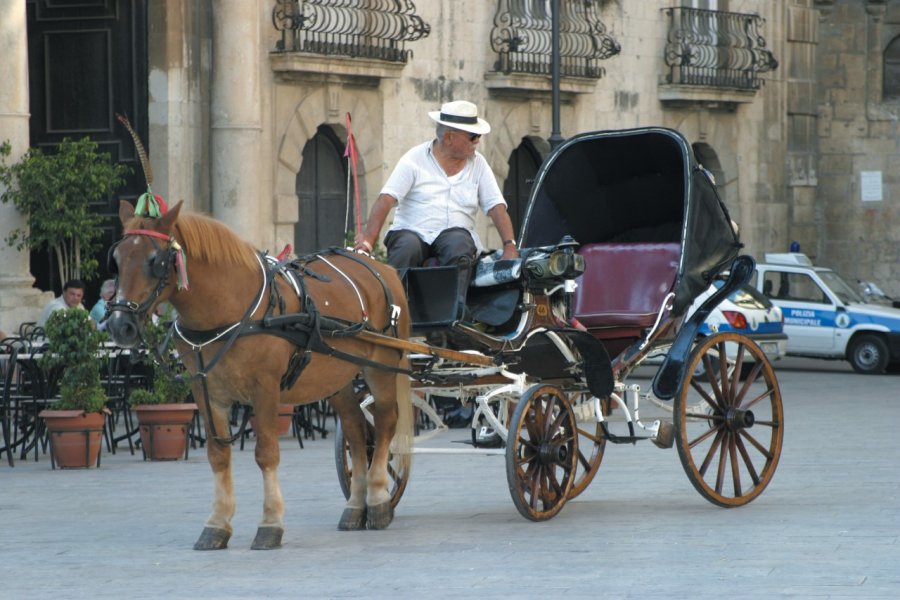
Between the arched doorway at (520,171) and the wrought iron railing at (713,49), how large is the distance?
2941 mm

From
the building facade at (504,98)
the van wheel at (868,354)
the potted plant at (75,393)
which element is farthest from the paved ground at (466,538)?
the van wheel at (868,354)

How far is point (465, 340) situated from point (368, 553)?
1.61 meters

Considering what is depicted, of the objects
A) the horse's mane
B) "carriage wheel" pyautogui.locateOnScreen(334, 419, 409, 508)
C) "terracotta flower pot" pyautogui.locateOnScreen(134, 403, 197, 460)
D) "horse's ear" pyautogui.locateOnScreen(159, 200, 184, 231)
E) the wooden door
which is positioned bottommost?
"terracotta flower pot" pyautogui.locateOnScreen(134, 403, 197, 460)

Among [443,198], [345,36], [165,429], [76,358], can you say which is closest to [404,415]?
[443,198]

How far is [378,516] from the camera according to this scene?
10.1 m

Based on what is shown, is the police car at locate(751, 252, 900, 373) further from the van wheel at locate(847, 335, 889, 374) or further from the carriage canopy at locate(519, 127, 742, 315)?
the carriage canopy at locate(519, 127, 742, 315)

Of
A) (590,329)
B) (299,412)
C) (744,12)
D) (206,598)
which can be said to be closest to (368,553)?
(206,598)

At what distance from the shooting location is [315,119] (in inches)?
923

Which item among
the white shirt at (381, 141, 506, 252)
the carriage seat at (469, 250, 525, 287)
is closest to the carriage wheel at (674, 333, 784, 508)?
the carriage seat at (469, 250, 525, 287)

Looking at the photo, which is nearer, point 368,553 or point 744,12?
point 368,553

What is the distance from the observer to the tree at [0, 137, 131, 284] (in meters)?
18.8

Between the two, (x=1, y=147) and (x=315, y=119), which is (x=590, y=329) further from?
(x=315, y=119)

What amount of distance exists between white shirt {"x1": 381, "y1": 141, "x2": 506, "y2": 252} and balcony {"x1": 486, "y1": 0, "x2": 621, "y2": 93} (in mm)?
15353

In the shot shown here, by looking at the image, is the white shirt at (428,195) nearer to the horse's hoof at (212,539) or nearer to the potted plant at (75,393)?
the horse's hoof at (212,539)
